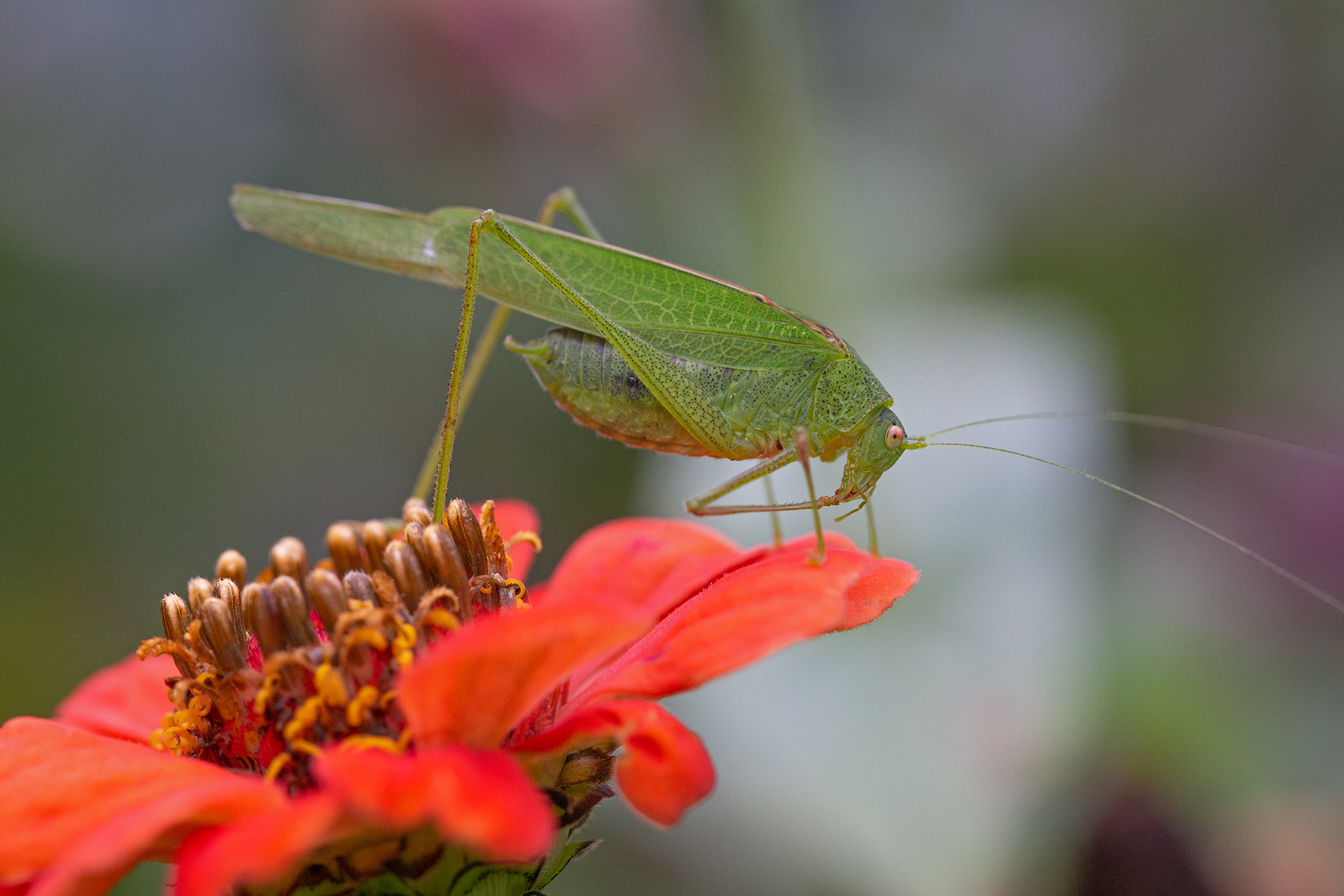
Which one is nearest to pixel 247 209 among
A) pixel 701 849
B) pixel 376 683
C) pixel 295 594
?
pixel 295 594

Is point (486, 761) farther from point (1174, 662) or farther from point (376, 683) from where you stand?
point (1174, 662)

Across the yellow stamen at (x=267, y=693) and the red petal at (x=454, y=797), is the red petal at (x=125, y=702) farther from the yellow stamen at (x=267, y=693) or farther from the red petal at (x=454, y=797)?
the red petal at (x=454, y=797)

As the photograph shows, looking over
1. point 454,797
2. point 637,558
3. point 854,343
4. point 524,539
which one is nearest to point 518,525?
point 524,539

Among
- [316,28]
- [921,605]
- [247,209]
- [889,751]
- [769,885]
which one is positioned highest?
[316,28]

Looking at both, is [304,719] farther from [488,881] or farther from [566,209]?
[566,209]

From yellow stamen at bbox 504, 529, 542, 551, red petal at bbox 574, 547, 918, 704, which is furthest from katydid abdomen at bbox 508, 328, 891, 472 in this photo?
red petal at bbox 574, 547, 918, 704

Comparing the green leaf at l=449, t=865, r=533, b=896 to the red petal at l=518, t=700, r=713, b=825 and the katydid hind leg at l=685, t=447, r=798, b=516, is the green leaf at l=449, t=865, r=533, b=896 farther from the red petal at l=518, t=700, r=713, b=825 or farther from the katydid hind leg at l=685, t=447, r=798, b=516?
the katydid hind leg at l=685, t=447, r=798, b=516
